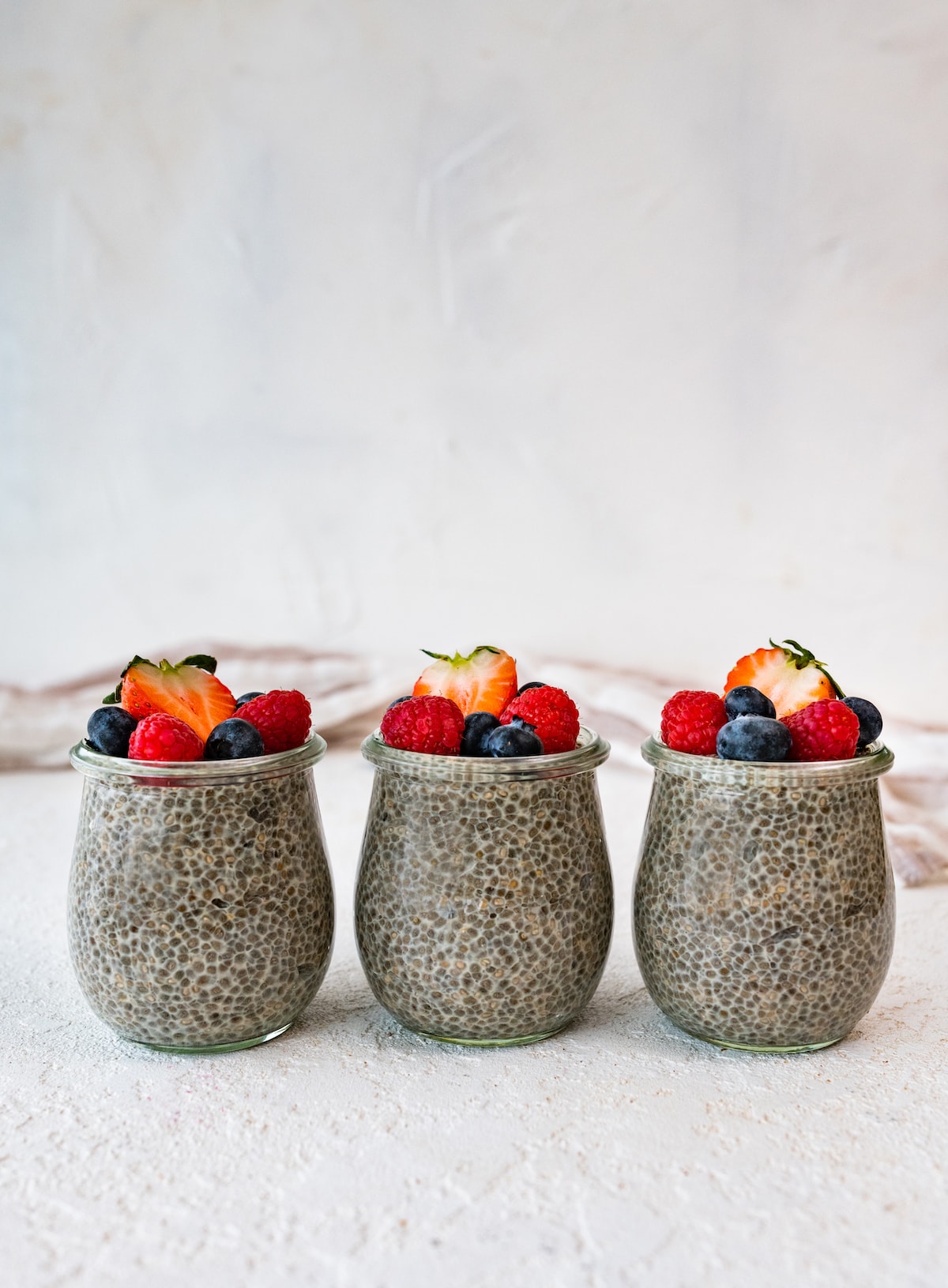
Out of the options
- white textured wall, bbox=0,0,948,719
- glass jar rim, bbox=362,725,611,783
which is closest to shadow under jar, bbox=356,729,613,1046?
glass jar rim, bbox=362,725,611,783

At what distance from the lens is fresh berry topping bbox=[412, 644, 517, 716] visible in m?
0.93

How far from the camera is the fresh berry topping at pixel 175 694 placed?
0.89 m

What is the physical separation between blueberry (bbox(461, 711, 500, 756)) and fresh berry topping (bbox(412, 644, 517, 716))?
0.04 metres

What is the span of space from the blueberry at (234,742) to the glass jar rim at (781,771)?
0.99ft

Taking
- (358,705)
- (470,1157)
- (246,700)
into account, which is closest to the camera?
(470,1157)

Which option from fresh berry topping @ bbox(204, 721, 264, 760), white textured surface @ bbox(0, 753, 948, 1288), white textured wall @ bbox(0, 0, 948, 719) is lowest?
white textured surface @ bbox(0, 753, 948, 1288)

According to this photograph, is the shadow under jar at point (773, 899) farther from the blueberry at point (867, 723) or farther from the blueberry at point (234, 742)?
the blueberry at point (234, 742)

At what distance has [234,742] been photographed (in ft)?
2.79

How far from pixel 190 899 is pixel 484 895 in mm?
205

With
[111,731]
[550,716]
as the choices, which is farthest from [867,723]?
[111,731]

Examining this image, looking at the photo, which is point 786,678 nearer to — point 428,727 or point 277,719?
point 428,727

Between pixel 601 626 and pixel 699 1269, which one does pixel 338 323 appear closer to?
pixel 601 626

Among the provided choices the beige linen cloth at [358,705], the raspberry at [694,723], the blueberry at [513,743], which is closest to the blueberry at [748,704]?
the raspberry at [694,723]

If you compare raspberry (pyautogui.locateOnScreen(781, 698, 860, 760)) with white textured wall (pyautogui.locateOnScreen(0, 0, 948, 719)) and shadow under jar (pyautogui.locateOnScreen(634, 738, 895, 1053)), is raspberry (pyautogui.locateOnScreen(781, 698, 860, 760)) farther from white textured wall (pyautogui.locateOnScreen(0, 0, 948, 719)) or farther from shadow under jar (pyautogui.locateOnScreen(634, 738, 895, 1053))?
white textured wall (pyautogui.locateOnScreen(0, 0, 948, 719))
